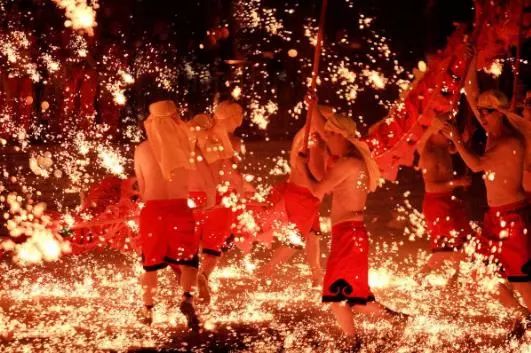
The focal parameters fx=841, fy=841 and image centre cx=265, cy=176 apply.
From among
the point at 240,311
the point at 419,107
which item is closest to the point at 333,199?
the point at 240,311

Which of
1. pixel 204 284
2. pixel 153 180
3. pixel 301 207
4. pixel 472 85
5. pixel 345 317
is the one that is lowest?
pixel 345 317

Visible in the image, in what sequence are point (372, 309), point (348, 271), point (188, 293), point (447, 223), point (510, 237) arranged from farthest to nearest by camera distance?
1. point (447, 223)
2. point (188, 293)
3. point (510, 237)
4. point (372, 309)
5. point (348, 271)

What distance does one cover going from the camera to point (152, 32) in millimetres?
15969

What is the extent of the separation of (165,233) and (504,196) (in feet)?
9.25

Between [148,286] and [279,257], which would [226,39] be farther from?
[148,286]

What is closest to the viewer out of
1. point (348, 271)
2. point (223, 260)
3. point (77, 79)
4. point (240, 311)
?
point (348, 271)

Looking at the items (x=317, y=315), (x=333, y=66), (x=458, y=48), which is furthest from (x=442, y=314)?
(x=333, y=66)

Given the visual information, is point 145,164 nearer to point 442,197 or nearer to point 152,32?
point 442,197

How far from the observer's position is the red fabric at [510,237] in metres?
6.70

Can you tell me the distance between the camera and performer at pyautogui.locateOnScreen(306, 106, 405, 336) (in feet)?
20.2

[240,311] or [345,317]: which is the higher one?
[240,311]

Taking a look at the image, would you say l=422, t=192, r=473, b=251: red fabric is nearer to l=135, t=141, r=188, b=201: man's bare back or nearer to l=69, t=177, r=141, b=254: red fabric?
l=135, t=141, r=188, b=201: man's bare back

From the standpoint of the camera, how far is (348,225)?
6.23m

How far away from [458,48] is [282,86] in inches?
313
